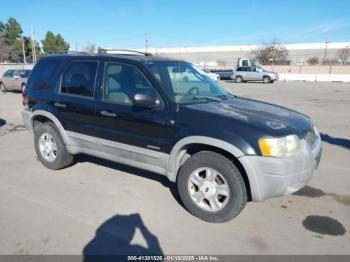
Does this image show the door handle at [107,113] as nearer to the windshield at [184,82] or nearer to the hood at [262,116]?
the windshield at [184,82]

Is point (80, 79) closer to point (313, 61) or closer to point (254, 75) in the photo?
point (254, 75)

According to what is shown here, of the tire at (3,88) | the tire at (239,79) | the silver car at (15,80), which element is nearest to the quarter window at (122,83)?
the silver car at (15,80)

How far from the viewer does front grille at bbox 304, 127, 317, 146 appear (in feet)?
12.6

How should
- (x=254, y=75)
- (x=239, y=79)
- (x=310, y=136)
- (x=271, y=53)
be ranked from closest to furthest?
(x=310, y=136), (x=254, y=75), (x=239, y=79), (x=271, y=53)

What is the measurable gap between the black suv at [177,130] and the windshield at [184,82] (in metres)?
0.02

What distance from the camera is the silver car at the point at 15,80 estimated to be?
19047 millimetres

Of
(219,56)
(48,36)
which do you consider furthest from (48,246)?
(219,56)

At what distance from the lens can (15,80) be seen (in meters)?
19.2

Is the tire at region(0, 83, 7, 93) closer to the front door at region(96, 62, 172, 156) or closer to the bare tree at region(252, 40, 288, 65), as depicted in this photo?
the front door at region(96, 62, 172, 156)

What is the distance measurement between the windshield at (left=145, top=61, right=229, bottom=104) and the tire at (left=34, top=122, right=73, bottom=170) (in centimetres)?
205

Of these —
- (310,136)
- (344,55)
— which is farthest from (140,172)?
(344,55)

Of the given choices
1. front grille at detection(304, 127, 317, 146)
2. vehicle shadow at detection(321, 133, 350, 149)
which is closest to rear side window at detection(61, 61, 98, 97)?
front grille at detection(304, 127, 317, 146)

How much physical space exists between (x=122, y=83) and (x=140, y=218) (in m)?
1.82

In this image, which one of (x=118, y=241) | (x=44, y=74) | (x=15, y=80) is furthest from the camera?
(x=15, y=80)
